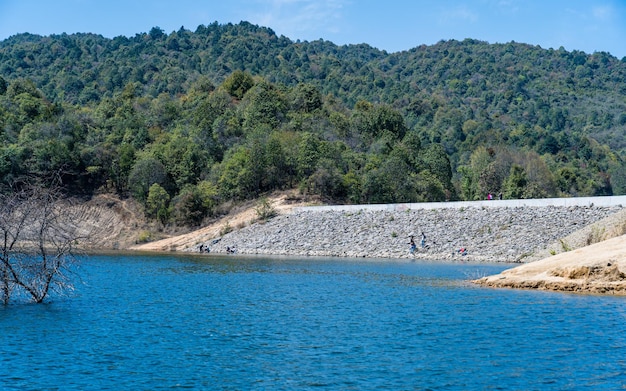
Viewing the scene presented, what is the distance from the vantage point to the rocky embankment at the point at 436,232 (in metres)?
53.4

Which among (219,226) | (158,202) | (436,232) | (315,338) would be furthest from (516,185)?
(315,338)

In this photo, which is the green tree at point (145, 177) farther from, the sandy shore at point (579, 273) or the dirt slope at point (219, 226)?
the sandy shore at point (579, 273)

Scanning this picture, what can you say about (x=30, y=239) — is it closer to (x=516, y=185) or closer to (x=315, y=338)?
(x=315, y=338)

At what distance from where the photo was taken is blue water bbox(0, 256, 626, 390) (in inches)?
784

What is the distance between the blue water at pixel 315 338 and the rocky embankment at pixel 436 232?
54.4ft

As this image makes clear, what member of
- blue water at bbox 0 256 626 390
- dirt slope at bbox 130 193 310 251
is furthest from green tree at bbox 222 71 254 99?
blue water at bbox 0 256 626 390

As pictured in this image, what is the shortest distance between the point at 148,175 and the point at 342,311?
6305 centimetres

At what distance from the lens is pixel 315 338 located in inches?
992

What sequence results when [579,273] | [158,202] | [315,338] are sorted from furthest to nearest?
1. [158,202]
2. [579,273]
3. [315,338]

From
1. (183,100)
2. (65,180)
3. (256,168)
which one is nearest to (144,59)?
(183,100)

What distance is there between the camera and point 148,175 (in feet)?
294

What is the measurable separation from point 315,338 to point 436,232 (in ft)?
126

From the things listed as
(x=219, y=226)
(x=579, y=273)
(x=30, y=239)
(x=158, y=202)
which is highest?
(x=158, y=202)

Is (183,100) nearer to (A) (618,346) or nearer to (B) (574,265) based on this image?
(B) (574,265)
